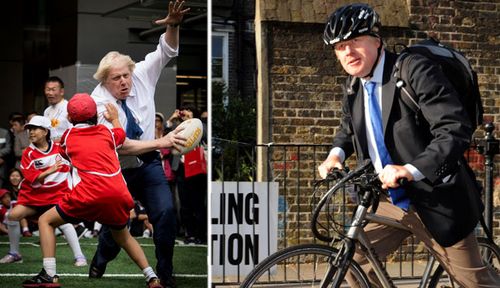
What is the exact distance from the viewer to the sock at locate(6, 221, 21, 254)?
6270 millimetres

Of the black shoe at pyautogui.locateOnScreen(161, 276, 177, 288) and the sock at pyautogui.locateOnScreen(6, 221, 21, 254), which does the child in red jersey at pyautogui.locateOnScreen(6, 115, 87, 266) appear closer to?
the sock at pyautogui.locateOnScreen(6, 221, 21, 254)

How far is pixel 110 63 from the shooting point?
571cm

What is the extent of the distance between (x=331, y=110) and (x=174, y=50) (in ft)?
9.54

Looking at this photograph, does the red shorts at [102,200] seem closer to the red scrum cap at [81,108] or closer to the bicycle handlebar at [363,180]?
the red scrum cap at [81,108]

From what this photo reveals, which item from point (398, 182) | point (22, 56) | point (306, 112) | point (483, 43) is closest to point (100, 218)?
point (22, 56)

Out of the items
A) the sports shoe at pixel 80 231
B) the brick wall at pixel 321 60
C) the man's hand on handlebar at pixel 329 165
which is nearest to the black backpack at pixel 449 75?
the man's hand on handlebar at pixel 329 165

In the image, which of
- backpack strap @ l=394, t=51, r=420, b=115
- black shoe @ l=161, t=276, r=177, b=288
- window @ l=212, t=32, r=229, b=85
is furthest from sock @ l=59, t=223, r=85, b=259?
backpack strap @ l=394, t=51, r=420, b=115

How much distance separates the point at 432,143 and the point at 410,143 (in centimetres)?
24

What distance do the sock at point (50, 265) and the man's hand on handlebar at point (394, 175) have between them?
112 inches

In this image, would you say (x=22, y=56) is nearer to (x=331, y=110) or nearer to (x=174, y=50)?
(x=174, y=50)

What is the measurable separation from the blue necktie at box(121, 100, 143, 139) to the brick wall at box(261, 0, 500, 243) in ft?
9.03

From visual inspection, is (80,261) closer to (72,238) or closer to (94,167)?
(72,238)

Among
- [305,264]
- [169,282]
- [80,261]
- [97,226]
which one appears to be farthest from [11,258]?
[305,264]

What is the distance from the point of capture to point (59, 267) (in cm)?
583
